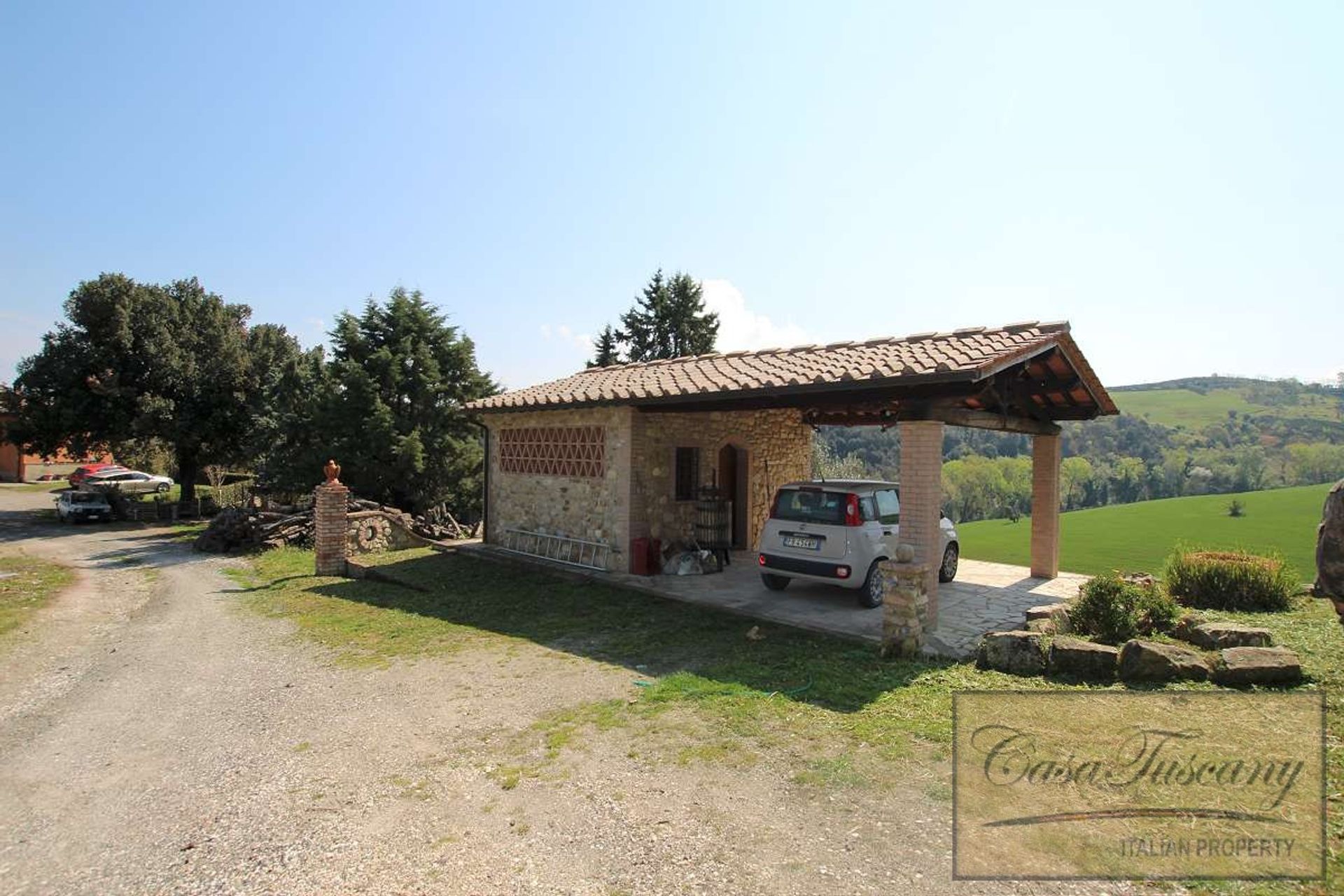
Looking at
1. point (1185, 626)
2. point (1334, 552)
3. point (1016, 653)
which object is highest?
point (1334, 552)

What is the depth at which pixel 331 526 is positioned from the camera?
12.2 meters

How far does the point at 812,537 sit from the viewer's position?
8.28m

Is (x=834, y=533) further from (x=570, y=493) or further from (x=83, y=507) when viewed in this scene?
(x=83, y=507)

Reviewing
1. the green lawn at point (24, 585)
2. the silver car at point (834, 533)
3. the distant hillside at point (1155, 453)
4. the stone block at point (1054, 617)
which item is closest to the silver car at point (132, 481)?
the green lawn at point (24, 585)

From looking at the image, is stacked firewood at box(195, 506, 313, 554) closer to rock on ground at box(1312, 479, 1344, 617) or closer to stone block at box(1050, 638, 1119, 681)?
stone block at box(1050, 638, 1119, 681)

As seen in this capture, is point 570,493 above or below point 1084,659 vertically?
above

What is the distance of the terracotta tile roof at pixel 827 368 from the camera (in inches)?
269

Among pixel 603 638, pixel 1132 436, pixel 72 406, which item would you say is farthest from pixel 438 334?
pixel 1132 436

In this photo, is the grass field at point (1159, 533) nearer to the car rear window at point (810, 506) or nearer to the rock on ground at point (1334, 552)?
the rock on ground at point (1334, 552)

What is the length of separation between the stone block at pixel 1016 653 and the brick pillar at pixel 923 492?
A: 1.13m

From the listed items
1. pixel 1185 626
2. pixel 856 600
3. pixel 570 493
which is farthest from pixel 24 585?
pixel 1185 626

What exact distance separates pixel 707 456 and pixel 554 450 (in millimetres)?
2846

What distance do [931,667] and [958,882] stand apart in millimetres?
3291

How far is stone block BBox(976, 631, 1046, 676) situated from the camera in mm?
5730
